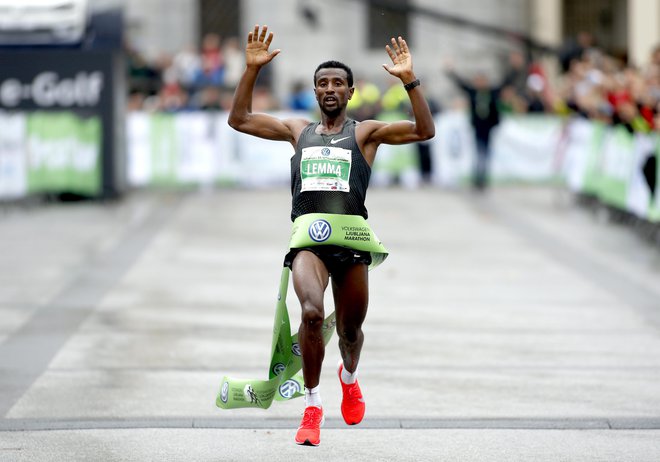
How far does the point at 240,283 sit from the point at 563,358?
4.40m

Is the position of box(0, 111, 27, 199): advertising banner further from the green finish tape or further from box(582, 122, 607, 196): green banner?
the green finish tape

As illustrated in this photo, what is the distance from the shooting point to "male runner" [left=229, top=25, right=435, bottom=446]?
22.8 ft

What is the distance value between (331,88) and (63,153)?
47.5 ft

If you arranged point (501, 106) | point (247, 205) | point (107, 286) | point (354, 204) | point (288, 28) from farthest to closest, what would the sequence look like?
point (288, 28) < point (501, 106) < point (247, 205) < point (107, 286) < point (354, 204)

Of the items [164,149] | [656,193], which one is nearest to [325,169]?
[656,193]

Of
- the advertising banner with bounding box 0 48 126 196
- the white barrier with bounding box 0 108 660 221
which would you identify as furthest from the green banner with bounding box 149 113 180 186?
the advertising banner with bounding box 0 48 126 196

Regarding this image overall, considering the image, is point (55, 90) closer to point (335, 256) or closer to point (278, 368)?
point (278, 368)

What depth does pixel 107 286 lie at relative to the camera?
42.7ft

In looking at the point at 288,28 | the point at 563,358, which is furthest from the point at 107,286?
the point at 288,28

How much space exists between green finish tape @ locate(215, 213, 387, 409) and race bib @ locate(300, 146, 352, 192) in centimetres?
15

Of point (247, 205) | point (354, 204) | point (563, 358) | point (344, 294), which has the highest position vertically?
point (354, 204)

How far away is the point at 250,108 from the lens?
729 centimetres

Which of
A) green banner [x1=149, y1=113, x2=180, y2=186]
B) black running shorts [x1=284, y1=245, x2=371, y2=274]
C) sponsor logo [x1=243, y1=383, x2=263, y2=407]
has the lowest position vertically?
green banner [x1=149, y1=113, x2=180, y2=186]

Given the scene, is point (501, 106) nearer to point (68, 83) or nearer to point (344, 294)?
point (68, 83)
